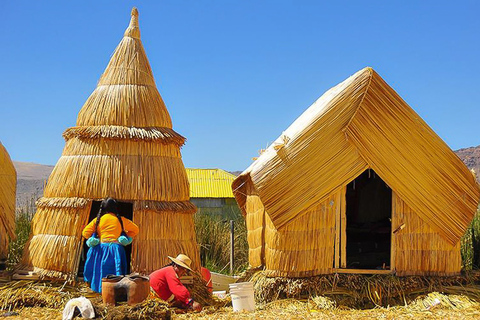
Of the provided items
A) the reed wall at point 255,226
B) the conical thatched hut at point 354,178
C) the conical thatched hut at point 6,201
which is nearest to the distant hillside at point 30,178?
the conical thatched hut at point 6,201

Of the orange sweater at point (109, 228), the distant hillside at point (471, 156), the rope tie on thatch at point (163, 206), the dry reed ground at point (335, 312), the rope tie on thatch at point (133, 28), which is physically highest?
the distant hillside at point (471, 156)

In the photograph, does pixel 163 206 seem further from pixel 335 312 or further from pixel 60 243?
pixel 335 312

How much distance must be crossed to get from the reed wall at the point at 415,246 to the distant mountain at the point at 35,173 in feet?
62.6

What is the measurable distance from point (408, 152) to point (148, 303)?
4257 millimetres

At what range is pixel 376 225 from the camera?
11.3m

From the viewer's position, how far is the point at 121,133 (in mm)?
8977

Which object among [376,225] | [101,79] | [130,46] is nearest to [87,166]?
[101,79]

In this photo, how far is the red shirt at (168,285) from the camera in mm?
7914

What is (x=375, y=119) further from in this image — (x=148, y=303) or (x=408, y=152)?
(x=148, y=303)

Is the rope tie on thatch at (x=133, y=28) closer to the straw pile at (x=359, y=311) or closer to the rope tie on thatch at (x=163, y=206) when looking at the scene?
the rope tie on thatch at (x=163, y=206)

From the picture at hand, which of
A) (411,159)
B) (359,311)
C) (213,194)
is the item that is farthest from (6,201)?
(213,194)

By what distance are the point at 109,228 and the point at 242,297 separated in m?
2.11

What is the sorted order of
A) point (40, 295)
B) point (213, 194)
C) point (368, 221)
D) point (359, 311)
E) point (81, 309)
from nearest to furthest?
point (81, 309) < point (359, 311) < point (40, 295) < point (368, 221) < point (213, 194)

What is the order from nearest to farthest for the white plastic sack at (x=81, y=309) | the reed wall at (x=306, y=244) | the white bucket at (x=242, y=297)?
the white plastic sack at (x=81, y=309)
the white bucket at (x=242, y=297)
the reed wall at (x=306, y=244)
